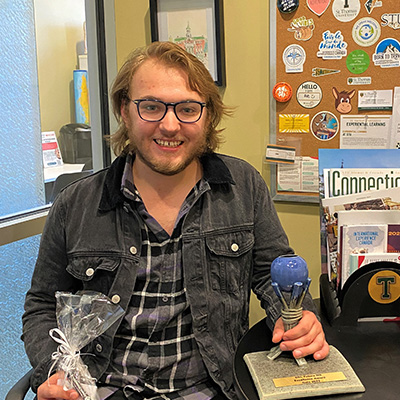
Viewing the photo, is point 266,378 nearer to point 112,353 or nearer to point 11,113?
point 112,353

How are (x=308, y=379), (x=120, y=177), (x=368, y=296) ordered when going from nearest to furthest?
(x=308, y=379) < (x=368, y=296) < (x=120, y=177)

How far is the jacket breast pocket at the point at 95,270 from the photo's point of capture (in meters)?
1.38

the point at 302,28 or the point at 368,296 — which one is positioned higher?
the point at 302,28

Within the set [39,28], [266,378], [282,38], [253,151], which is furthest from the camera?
[39,28]

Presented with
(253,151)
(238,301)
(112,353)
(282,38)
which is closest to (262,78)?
(282,38)

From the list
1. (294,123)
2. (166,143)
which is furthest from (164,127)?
(294,123)

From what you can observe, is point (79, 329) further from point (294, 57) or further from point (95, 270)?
point (294, 57)

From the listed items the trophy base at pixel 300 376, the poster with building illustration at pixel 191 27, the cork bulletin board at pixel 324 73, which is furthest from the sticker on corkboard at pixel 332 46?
the trophy base at pixel 300 376

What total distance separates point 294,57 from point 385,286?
0.94 metres

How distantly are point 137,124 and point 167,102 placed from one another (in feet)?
0.37

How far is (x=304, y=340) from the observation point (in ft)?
3.58

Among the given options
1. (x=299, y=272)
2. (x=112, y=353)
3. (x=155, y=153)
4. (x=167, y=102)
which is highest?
(x=167, y=102)

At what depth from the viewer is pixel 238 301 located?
143 centimetres

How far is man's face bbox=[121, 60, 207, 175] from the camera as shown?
1.35 meters
